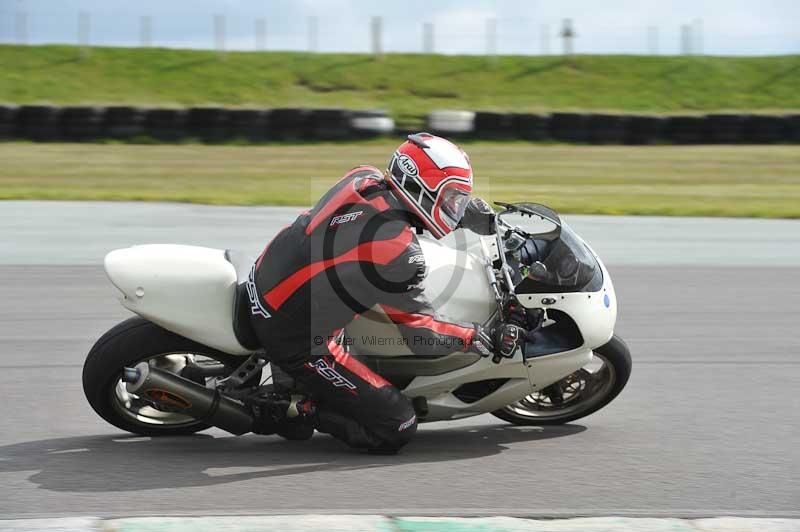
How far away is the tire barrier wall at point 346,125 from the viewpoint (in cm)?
2075

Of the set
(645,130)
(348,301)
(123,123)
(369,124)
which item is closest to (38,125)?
(123,123)

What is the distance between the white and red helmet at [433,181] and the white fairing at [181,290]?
2.88 feet

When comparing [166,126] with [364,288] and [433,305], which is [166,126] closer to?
[433,305]

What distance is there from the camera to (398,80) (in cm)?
3219

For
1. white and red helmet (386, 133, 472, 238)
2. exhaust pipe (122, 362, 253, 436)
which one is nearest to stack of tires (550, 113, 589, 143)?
white and red helmet (386, 133, 472, 238)

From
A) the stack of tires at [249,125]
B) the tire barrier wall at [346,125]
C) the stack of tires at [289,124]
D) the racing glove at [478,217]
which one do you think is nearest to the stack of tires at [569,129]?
the tire barrier wall at [346,125]

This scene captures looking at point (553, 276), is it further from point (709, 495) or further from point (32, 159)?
point (32, 159)

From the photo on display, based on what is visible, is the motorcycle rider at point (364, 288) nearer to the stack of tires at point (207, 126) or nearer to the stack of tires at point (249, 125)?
the stack of tires at point (249, 125)

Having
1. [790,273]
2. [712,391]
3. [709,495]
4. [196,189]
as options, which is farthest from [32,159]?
[709,495]

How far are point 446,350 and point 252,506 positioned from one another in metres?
1.13

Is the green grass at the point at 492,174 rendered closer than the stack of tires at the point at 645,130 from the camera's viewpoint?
Yes

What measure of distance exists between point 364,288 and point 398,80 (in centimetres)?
2786

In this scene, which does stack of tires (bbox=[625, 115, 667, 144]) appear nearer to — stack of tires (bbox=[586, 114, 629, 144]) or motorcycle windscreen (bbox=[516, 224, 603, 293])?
stack of tires (bbox=[586, 114, 629, 144])

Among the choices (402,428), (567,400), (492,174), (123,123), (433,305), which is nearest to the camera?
(402,428)
